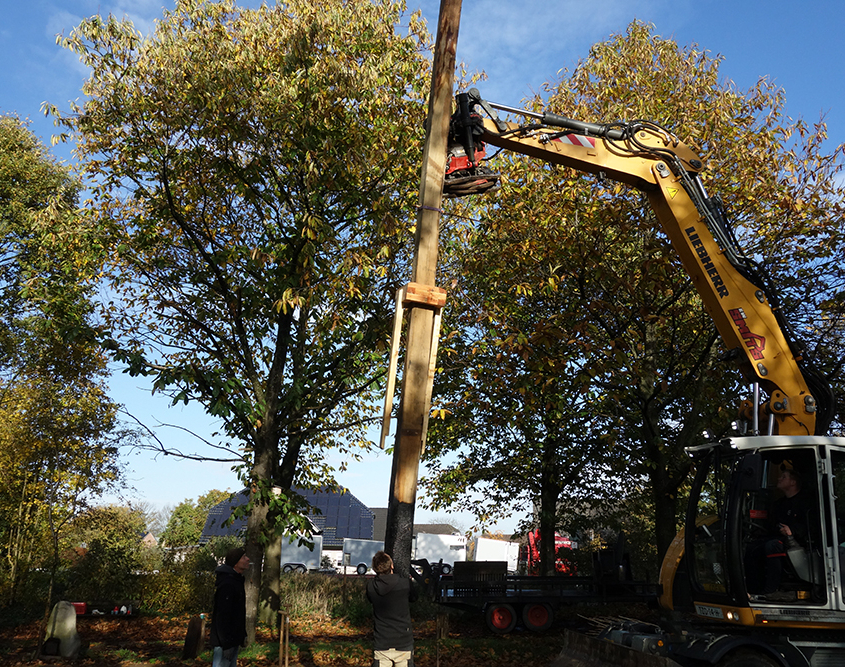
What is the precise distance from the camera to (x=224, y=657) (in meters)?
8.02

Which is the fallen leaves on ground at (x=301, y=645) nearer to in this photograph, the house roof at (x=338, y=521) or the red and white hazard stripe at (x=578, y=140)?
the red and white hazard stripe at (x=578, y=140)

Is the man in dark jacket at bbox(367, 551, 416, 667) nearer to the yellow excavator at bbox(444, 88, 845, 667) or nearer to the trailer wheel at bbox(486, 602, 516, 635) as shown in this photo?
the yellow excavator at bbox(444, 88, 845, 667)

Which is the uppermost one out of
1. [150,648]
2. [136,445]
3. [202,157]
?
[202,157]

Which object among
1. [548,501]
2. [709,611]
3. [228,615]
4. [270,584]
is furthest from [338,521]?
[709,611]

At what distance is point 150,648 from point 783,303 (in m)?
14.3

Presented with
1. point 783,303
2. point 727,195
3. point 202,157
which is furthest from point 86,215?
point 783,303

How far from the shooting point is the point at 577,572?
24266mm

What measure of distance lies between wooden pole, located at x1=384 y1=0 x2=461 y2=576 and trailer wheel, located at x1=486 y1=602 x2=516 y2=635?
39.5ft

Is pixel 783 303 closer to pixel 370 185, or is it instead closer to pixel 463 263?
pixel 463 263

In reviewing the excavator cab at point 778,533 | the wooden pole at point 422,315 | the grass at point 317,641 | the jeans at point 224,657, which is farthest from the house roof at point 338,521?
the wooden pole at point 422,315

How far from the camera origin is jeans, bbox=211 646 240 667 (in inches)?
313

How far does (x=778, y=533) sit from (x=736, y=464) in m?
0.85

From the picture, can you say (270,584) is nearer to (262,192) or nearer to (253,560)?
(253,560)

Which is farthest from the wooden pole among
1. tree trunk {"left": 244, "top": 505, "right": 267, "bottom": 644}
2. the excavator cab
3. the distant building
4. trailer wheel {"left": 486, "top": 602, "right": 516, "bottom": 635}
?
the distant building
